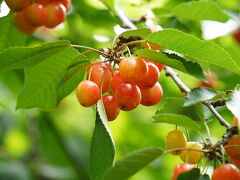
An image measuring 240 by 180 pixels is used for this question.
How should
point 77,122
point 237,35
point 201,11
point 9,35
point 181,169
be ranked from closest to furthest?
point 181,169, point 9,35, point 201,11, point 237,35, point 77,122

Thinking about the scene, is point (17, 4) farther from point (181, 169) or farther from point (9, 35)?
point (181, 169)

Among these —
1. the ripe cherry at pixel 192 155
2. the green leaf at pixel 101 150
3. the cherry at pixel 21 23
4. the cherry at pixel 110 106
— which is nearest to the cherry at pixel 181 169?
the ripe cherry at pixel 192 155

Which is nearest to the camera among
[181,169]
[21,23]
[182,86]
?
[181,169]

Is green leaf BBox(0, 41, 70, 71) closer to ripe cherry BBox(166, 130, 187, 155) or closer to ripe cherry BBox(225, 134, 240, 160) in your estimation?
ripe cherry BBox(166, 130, 187, 155)

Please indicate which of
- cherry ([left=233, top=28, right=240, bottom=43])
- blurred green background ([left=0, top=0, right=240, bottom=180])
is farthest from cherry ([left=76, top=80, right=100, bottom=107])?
cherry ([left=233, top=28, right=240, bottom=43])

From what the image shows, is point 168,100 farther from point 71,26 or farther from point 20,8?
point 71,26

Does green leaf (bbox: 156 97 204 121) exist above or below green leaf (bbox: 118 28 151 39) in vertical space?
below

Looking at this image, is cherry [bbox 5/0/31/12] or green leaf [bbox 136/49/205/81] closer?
green leaf [bbox 136/49/205/81]

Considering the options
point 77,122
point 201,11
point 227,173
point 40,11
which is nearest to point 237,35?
point 201,11
